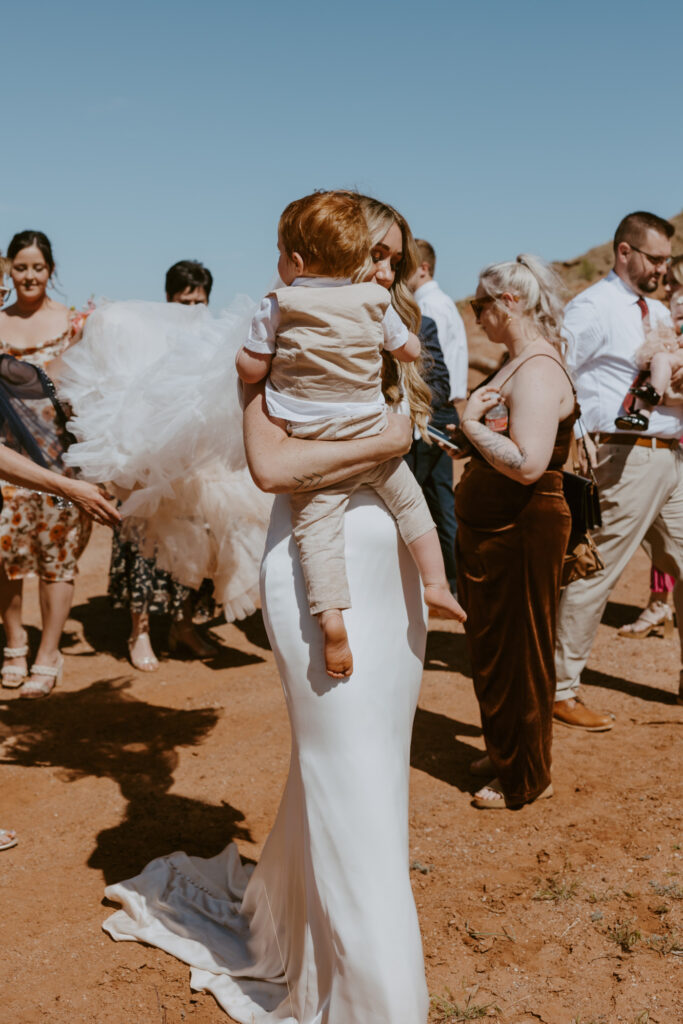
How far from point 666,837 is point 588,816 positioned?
15.2 inches

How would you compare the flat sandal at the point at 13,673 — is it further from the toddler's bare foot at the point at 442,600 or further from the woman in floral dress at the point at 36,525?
the toddler's bare foot at the point at 442,600

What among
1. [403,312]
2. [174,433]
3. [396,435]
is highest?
[403,312]

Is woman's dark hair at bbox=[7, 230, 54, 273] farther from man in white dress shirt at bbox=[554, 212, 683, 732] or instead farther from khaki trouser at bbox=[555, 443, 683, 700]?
khaki trouser at bbox=[555, 443, 683, 700]

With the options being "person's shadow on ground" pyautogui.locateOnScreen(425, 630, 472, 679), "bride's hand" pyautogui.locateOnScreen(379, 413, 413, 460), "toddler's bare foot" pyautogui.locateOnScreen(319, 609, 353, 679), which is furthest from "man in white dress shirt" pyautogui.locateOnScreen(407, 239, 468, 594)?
"toddler's bare foot" pyautogui.locateOnScreen(319, 609, 353, 679)

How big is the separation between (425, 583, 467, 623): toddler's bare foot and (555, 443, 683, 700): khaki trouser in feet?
9.59

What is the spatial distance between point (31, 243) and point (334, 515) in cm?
406

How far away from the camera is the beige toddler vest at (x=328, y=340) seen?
257 cm

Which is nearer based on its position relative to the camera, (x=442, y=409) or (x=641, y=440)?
(x=641, y=440)

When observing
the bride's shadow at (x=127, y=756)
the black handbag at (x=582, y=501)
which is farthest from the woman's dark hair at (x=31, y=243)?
the black handbag at (x=582, y=501)

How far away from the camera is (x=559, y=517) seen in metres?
4.30

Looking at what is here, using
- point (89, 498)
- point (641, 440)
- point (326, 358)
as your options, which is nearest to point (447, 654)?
point (641, 440)

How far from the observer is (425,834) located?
14.5 ft

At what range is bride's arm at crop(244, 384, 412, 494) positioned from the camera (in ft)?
8.70

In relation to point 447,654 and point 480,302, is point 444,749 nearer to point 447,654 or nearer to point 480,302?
point 447,654
